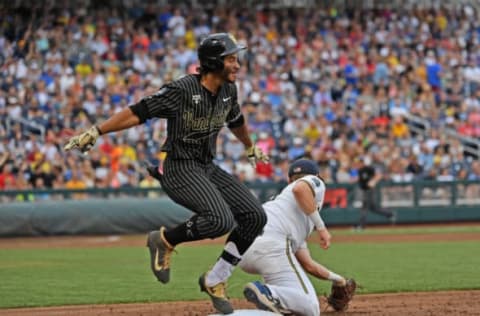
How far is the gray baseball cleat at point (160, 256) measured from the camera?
7.89 m

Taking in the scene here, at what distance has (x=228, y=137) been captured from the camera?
23.6 meters

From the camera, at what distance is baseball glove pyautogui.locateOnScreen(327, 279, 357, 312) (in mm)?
9195

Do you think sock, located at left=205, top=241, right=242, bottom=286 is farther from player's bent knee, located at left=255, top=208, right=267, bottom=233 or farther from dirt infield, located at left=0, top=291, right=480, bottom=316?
dirt infield, located at left=0, top=291, right=480, bottom=316

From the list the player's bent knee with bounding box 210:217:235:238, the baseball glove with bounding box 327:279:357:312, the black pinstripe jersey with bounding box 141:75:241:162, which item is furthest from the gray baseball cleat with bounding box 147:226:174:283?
the baseball glove with bounding box 327:279:357:312

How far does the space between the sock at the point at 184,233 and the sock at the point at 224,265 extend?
44 centimetres

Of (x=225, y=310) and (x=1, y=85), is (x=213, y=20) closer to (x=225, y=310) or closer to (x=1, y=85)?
(x=1, y=85)

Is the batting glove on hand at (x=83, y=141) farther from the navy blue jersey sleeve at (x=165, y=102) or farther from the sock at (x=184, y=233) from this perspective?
the sock at (x=184, y=233)

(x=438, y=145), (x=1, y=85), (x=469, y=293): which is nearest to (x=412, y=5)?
(x=438, y=145)

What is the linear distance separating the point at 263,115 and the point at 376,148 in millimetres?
2936

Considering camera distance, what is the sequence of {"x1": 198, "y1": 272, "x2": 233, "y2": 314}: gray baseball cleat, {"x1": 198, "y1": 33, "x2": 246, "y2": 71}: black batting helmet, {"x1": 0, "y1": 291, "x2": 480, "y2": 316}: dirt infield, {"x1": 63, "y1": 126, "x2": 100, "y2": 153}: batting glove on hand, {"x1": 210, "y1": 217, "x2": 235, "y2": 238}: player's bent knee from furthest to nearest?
1. {"x1": 0, "y1": 291, "x2": 480, "y2": 316}: dirt infield
2. {"x1": 198, "y1": 272, "x2": 233, "y2": 314}: gray baseball cleat
3. {"x1": 198, "y1": 33, "x2": 246, "y2": 71}: black batting helmet
4. {"x1": 210, "y1": 217, "x2": 235, "y2": 238}: player's bent knee
5. {"x1": 63, "y1": 126, "x2": 100, "y2": 153}: batting glove on hand

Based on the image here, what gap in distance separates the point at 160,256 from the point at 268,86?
18364 millimetres

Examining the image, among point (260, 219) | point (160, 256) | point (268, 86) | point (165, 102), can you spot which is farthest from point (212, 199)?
point (268, 86)

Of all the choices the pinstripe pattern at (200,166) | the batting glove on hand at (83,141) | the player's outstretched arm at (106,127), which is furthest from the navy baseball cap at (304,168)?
the batting glove on hand at (83,141)

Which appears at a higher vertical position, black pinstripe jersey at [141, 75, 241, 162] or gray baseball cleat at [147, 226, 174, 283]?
black pinstripe jersey at [141, 75, 241, 162]
